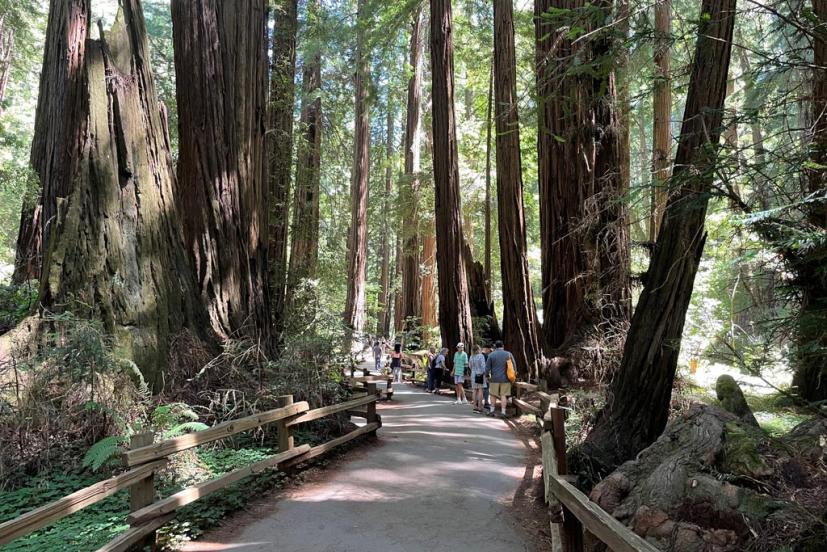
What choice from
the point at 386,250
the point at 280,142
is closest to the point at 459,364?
the point at 280,142

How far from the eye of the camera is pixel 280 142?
45.2ft

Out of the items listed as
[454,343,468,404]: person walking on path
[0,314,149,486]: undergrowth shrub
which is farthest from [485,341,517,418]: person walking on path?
[0,314,149,486]: undergrowth shrub

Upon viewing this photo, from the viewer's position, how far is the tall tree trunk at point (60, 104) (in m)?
7.49

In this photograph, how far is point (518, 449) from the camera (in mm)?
9641

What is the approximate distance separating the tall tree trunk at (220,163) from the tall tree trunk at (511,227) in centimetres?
675

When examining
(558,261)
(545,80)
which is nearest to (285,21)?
(558,261)

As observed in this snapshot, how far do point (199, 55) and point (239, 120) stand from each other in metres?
1.13

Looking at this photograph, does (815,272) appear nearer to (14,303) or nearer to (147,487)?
(147,487)

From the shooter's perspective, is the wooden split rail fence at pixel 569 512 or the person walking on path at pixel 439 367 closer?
the wooden split rail fence at pixel 569 512

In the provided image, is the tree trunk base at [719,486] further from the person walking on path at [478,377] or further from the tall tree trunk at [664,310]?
the person walking on path at [478,377]

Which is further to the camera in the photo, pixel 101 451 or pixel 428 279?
pixel 428 279

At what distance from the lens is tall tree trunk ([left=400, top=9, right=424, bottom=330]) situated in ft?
76.1

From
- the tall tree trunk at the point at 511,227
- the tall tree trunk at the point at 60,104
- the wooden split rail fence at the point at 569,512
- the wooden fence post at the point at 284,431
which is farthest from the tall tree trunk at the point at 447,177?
the wooden split rail fence at the point at 569,512

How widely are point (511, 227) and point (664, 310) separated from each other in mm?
8383
